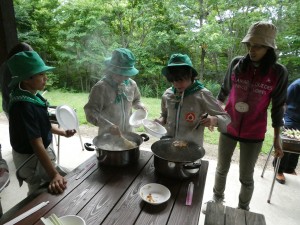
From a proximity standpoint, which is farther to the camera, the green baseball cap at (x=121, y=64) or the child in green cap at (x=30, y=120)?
the green baseball cap at (x=121, y=64)

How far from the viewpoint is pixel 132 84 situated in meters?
2.38

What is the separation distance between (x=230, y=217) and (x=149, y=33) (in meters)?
7.22

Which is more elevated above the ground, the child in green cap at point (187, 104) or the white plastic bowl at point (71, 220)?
the child in green cap at point (187, 104)

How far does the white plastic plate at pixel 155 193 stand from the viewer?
1.34m

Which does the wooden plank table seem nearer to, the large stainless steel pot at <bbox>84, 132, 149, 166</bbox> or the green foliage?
the large stainless steel pot at <bbox>84, 132, 149, 166</bbox>

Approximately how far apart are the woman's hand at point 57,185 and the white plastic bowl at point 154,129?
0.70m

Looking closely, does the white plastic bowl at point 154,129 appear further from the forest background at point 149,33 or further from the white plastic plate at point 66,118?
the forest background at point 149,33

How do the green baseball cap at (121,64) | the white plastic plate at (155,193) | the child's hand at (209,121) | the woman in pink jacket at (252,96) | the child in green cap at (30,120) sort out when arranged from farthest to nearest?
the green baseball cap at (121,64), the woman in pink jacket at (252,96), the child's hand at (209,121), the child in green cap at (30,120), the white plastic plate at (155,193)

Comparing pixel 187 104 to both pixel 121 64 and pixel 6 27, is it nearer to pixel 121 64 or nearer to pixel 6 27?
pixel 121 64

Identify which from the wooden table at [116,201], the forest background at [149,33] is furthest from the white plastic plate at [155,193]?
the forest background at [149,33]

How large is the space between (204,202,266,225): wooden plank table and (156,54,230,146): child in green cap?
593 mm

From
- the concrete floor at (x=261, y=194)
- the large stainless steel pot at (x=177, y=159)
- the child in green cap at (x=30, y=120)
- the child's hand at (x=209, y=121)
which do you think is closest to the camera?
the large stainless steel pot at (x=177, y=159)

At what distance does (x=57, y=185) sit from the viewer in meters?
1.45

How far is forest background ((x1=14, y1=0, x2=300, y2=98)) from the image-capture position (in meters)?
6.59
